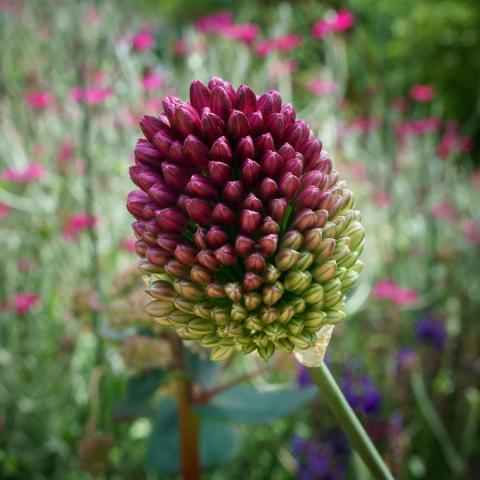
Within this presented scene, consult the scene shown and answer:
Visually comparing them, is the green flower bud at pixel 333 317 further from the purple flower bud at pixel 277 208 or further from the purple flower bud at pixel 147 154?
the purple flower bud at pixel 147 154

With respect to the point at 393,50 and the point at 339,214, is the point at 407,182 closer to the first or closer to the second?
the point at 339,214

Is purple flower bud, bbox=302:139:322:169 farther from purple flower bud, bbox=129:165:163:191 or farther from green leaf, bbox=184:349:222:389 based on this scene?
green leaf, bbox=184:349:222:389

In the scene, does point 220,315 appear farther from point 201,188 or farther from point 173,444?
point 173,444

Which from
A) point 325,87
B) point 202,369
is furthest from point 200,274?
point 325,87

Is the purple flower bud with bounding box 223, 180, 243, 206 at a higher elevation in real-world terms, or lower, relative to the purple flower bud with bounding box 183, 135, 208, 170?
lower

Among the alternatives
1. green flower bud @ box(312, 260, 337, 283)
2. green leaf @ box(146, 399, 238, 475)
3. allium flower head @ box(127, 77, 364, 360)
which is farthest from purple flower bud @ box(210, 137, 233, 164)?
green leaf @ box(146, 399, 238, 475)

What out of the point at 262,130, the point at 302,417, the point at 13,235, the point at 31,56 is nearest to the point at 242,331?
the point at 262,130
